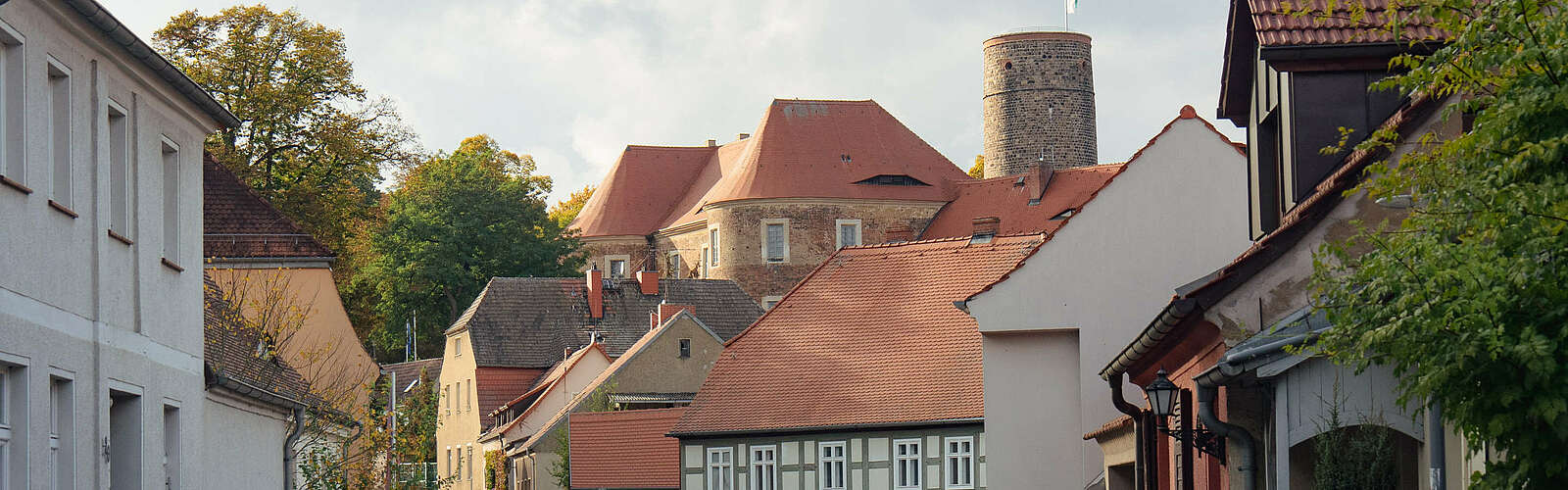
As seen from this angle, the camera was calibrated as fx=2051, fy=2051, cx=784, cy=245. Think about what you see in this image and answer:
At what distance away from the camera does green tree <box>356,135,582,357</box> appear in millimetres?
68625

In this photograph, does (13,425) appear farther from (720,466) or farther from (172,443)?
(720,466)

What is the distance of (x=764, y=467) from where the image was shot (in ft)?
120

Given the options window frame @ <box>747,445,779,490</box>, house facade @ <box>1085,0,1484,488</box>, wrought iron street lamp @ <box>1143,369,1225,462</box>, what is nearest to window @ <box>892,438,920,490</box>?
window frame @ <box>747,445,779,490</box>

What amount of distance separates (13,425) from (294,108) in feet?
109

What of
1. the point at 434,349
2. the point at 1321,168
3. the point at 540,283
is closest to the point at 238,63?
the point at 540,283

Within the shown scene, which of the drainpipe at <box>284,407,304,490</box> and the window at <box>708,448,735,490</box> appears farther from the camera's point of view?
the window at <box>708,448,735,490</box>

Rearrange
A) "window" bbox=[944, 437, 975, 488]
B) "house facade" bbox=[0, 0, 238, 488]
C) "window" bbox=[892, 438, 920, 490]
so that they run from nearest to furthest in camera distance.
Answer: "house facade" bbox=[0, 0, 238, 488], "window" bbox=[944, 437, 975, 488], "window" bbox=[892, 438, 920, 490]

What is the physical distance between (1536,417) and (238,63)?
1631 inches

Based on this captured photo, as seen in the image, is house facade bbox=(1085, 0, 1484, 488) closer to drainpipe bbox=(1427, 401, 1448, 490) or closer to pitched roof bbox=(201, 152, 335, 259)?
drainpipe bbox=(1427, 401, 1448, 490)

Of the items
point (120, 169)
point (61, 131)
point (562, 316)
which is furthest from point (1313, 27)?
point (562, 316)

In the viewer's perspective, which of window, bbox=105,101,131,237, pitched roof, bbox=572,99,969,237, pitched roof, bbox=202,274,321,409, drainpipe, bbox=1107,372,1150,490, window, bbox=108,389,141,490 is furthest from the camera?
pitched roof, bbox=572,99,969,237

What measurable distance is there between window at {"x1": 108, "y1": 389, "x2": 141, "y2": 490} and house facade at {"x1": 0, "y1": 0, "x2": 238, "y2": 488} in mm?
11

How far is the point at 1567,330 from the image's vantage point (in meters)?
7.00

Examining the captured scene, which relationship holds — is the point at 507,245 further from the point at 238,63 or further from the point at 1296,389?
the point at 1296,389
